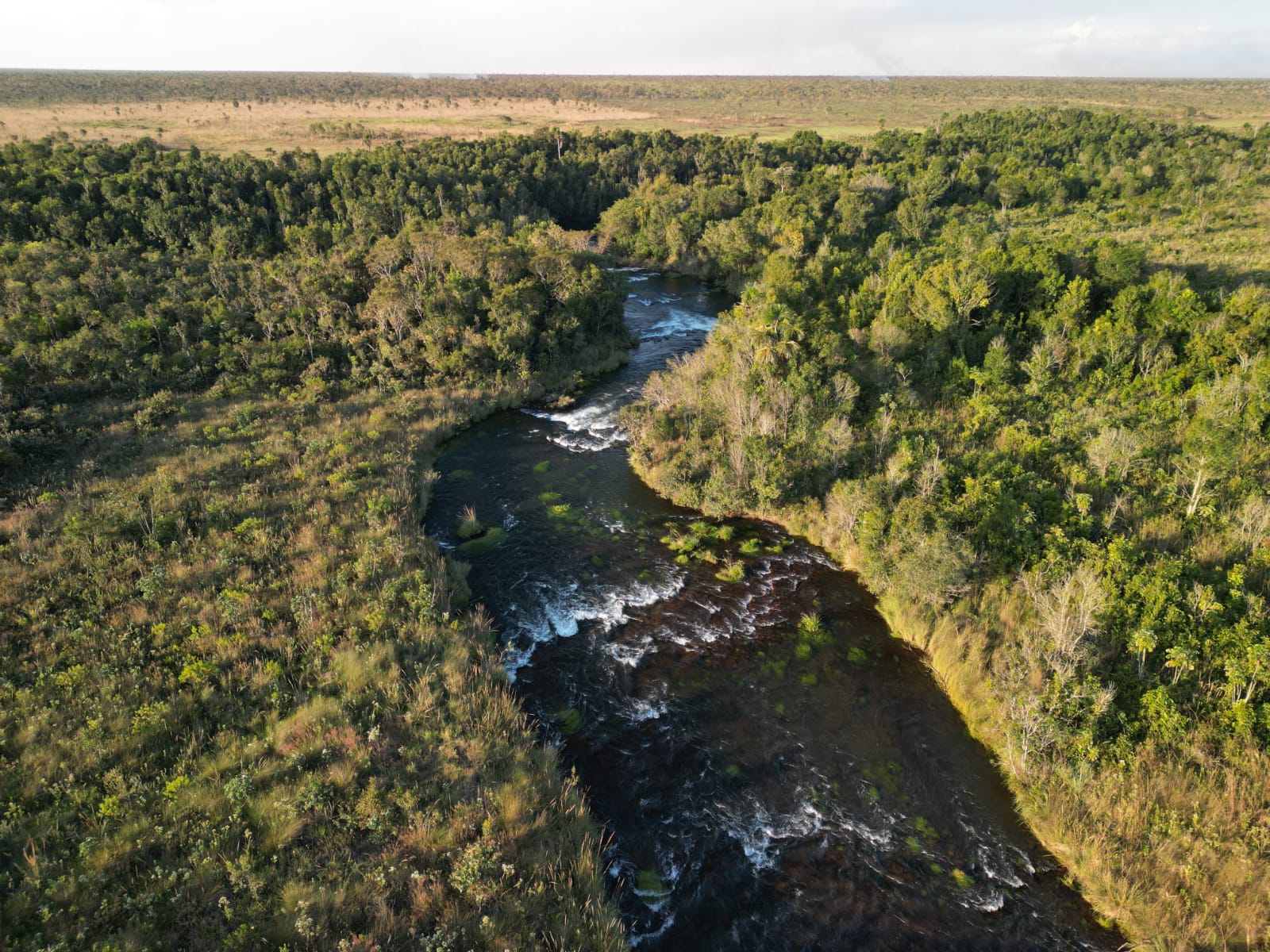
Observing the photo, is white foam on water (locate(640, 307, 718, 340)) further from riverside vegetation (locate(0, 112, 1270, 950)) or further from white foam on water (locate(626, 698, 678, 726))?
white foam on water (locate(626, 698, 678, 726))

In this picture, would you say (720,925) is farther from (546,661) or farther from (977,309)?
(977,309)

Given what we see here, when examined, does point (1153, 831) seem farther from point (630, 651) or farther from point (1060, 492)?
point (630, 651)

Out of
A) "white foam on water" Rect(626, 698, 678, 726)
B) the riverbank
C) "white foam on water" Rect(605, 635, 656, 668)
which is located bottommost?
"white foam on water" Rect(626, 698, 678, 726)

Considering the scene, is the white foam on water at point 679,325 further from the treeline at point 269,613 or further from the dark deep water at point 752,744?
the dark deep water at point 752,744

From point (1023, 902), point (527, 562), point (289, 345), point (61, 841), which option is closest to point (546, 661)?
point (527, 562)

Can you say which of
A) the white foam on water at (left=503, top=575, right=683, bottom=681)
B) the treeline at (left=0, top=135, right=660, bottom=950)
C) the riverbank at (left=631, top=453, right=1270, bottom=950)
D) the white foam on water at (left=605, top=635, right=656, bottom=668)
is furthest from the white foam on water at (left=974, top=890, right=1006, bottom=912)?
the white foam on water at (left=503, top=575, right=683, bottom=681)

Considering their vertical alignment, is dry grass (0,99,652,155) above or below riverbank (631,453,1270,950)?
above
